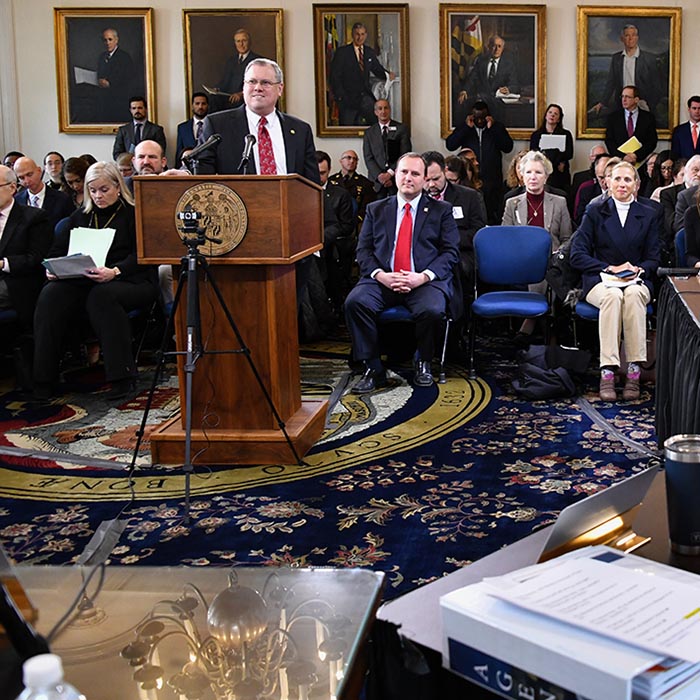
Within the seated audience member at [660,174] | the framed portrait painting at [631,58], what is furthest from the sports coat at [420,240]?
the framed portrait painting at [631,58]

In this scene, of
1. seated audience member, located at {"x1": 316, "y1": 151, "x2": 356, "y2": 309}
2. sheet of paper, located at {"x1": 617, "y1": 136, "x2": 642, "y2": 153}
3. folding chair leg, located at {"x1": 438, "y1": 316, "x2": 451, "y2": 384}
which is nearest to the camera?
folding chair leg, located at {"x1": 438, "y1": 316, "x2": 451, "y2": 384}

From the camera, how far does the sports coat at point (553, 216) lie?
7324 millimetres

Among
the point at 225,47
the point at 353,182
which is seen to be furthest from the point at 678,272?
the point at 225,47

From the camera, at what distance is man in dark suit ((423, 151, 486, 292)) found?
6.99 m

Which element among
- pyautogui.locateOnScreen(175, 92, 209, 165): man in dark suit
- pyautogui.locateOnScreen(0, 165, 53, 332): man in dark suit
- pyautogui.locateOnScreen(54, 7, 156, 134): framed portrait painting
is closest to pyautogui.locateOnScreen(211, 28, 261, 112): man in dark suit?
pyautogui.locateOnScreen(175, 92, 209, 165): man in dark suit

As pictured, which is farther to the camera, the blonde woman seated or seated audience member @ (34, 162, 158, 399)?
the blonde woman seated

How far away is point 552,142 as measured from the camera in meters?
10.7

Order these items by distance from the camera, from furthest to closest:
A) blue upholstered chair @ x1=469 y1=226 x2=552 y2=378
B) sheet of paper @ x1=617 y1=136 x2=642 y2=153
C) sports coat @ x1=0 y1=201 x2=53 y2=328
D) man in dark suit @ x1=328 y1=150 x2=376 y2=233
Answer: sheet of paper @ x1=617 y1=136 x2=642 y2=153
man in dark suit @ x1=328 y1=150 x2=376 y2=233
blue upholstered chair @ x1=469 y1=226 x2=552 y2=378
sports coat @ x1=0 y1=201 x2=53 y2=328

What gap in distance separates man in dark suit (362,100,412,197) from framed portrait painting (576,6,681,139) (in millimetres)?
2175

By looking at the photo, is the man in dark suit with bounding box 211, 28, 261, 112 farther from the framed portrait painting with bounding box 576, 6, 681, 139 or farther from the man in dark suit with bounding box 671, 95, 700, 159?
the man in dark suit with bounding box 671, 95, 700, 159

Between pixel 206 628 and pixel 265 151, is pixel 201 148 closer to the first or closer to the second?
pixel 265 151

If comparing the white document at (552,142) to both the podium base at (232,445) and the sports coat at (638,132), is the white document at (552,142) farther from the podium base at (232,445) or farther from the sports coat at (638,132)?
the podium base at (232,445)

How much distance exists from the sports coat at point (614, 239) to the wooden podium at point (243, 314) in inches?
92.3

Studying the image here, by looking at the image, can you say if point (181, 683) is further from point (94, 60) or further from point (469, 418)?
point (94, 60)
